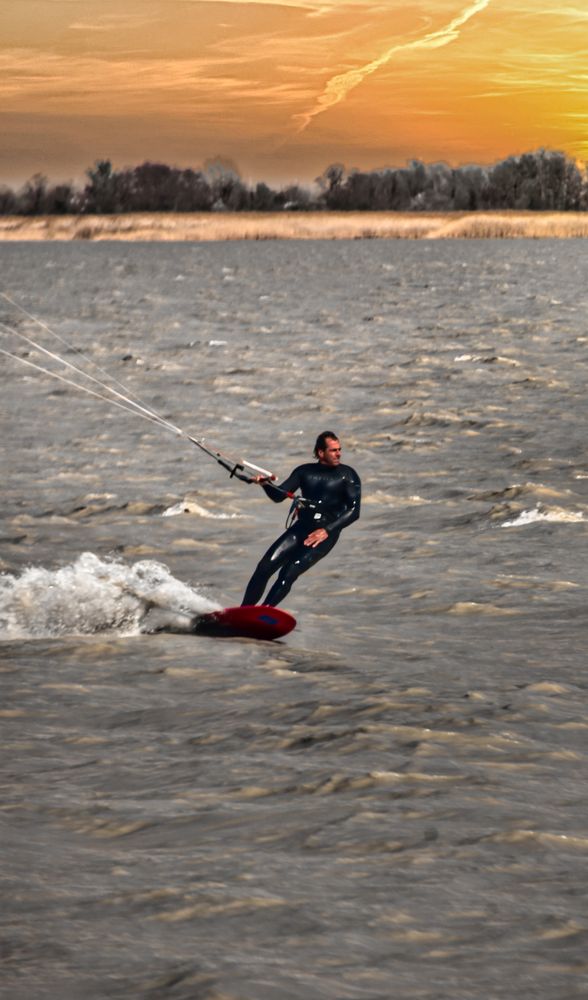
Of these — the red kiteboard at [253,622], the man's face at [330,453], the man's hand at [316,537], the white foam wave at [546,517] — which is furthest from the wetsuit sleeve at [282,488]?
the white foam wave at [546,517]

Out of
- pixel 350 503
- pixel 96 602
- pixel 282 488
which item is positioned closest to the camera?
pixel 282 488

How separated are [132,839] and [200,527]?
35.7 feet

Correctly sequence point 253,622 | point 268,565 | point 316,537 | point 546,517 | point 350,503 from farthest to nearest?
point 546,517 < point 350,503 < point 268,565 < point 316,537 < point 253,622

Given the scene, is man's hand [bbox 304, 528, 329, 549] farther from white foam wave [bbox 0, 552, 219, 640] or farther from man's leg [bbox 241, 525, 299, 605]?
white foam wave [bbox 0, 552, 219, 640]

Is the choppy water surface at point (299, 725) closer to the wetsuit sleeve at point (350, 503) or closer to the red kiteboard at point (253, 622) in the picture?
the red kiteboard at point (253, 622)

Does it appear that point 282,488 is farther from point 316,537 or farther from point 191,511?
point 191,511

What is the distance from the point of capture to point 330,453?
48.0 ft

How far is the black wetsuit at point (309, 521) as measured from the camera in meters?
14.7

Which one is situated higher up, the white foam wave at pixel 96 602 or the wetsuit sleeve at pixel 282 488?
the wetsuit sleeve at pixel 282 488

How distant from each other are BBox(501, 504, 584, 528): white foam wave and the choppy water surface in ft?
0.32

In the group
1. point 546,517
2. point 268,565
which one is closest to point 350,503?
point 268,565

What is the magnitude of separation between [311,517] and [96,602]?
89.8 inches

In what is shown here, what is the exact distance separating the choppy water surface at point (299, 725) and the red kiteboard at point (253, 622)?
0.14 meters

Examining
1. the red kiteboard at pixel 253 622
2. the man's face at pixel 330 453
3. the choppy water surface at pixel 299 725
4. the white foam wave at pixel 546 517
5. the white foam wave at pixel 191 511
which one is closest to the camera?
the choppy water surface at pixel 299 725
